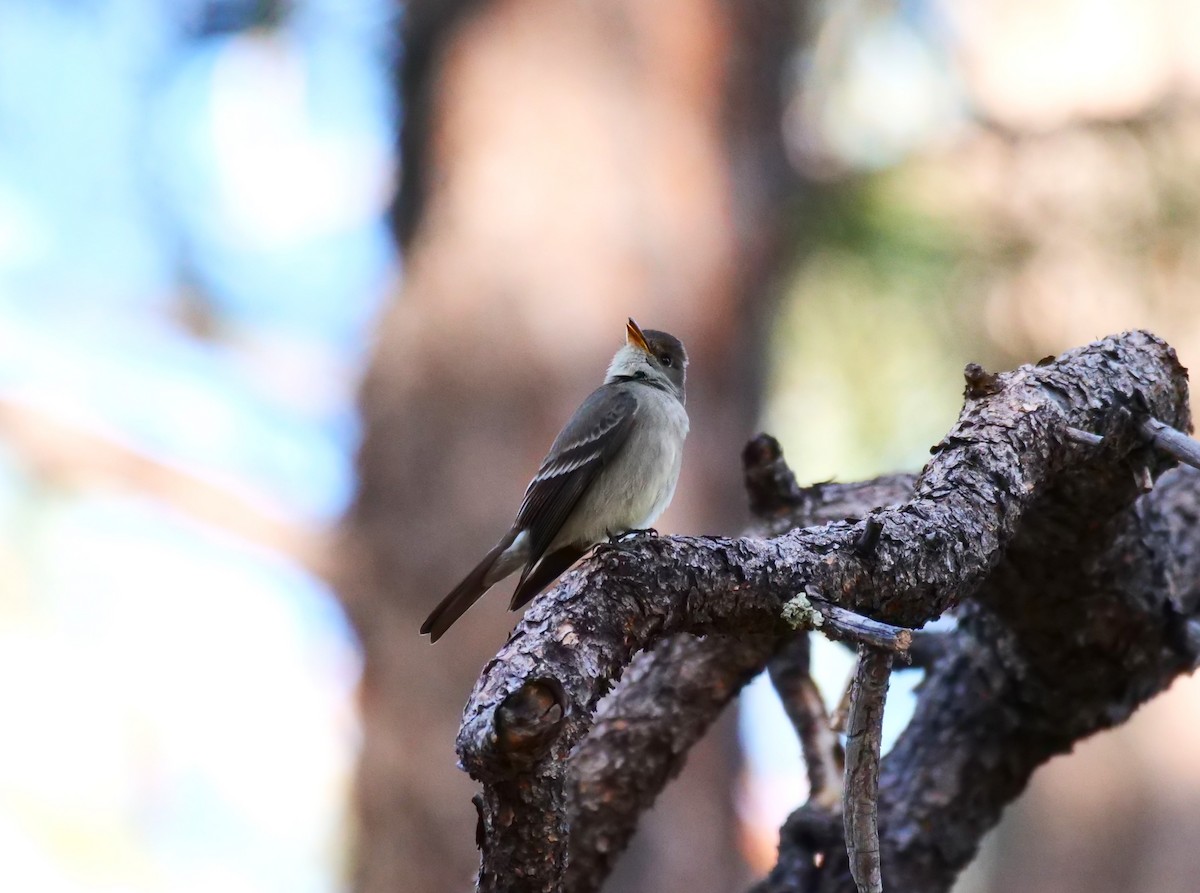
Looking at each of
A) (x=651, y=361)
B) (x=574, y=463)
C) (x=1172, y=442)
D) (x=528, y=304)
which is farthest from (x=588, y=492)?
(x=528, y=304)

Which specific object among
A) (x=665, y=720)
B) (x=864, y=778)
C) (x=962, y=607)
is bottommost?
(x=864, y=778)

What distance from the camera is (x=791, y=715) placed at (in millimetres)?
3389

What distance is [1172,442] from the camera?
2.65m

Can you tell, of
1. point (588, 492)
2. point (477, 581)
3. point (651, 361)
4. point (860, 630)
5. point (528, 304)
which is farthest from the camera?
point (528, 304)

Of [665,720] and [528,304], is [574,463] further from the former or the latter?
[528,304]

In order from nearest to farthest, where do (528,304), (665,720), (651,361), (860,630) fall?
(860,630), (665,720), (651,361), (528,304)

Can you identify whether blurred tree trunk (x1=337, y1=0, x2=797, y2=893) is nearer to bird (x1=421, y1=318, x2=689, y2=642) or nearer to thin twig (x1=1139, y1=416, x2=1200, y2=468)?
bird (x1=421, y1=318, x2=689, y2=642)

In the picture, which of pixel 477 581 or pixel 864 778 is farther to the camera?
pixel 477 581

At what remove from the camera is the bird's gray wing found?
3494 mm

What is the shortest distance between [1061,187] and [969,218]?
17.8 inches

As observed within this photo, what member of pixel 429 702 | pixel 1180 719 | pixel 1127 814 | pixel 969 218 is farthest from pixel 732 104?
pixel 1127 814

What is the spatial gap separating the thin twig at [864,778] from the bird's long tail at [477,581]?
1232 mm

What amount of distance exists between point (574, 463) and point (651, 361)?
0.99 meters

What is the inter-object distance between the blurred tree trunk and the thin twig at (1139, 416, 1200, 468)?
111 inches
